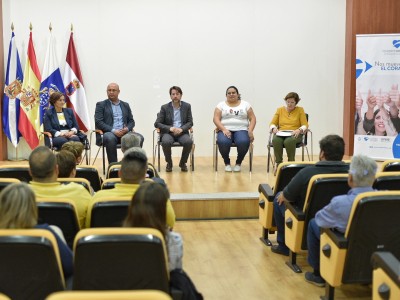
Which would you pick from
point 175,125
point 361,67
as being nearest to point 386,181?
point 175,125

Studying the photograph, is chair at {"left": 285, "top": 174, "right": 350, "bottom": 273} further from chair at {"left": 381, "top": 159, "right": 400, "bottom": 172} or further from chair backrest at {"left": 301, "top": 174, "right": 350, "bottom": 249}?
chair at {"left": 381, "top": 159, "right": 400, "bottom": 172}

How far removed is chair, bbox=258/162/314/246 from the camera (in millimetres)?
4285

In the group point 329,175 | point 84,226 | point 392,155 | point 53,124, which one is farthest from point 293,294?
point 392,155

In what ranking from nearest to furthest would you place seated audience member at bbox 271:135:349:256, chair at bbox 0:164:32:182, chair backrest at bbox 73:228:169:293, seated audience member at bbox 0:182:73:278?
chair backrest at bbox 73:228:169:293 → seated audience member at bbox 0:182:73:278 → seated audience member at bbox 271:135:349:256 → chair at bbox 0:164:32:182

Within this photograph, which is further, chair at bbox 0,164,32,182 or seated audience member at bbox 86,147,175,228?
chair at bbox 0,164,32,182

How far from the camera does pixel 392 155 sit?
801cm

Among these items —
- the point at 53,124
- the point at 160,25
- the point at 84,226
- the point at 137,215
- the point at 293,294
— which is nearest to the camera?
the point at 137,215

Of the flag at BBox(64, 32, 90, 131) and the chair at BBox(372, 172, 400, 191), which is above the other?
the flag at BBox(64, 32, 90, 131)

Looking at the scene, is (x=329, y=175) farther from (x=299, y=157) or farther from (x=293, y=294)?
(x=299, y=157)

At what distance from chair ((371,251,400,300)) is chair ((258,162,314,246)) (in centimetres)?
166

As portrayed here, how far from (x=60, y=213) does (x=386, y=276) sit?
159cm

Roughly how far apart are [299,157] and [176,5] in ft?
9.52

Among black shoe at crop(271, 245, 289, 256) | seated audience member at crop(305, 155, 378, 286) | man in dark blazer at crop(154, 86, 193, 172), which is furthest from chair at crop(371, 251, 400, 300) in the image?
man in dark blazer at crop(154, 86, 193, 172)

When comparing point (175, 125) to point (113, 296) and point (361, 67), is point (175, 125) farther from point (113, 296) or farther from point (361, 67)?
point (113, 296)
